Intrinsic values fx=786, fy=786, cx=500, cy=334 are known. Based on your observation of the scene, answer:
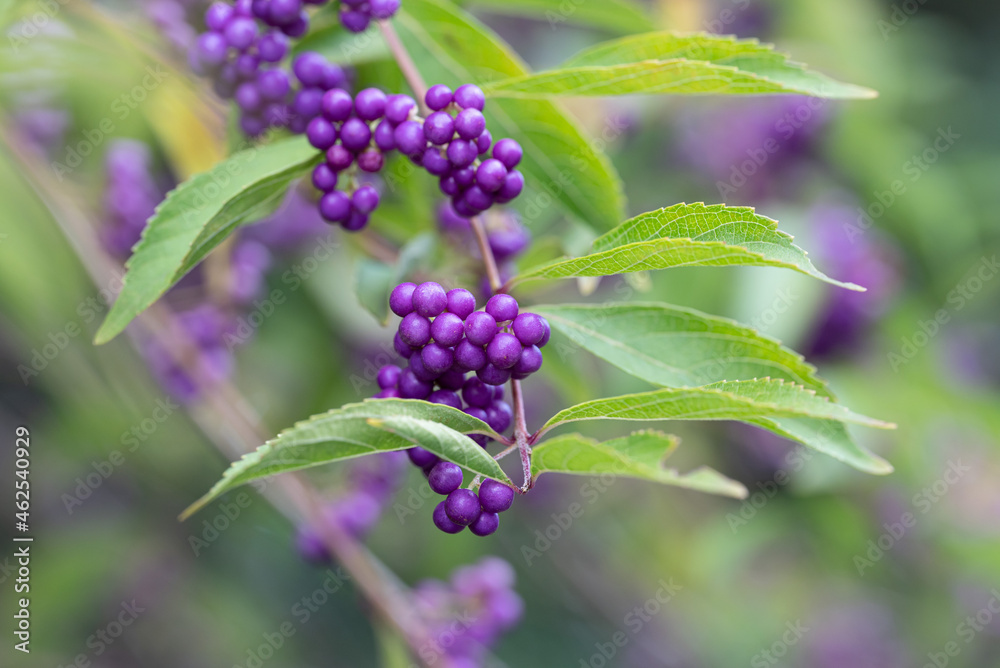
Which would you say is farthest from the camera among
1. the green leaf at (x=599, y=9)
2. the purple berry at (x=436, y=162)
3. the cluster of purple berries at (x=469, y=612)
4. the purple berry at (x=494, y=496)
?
the cluster of purple berries at (x=469, y=612)

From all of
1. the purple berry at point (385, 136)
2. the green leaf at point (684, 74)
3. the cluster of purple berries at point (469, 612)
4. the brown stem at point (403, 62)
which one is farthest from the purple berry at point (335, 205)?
the cluster of purple berries at point (469, 612)

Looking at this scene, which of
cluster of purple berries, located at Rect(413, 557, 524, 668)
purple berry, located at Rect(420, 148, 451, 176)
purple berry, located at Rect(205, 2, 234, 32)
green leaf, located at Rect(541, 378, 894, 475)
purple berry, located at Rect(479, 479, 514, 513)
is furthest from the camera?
cluster of purple berries, located at Rect(413, 557, 524, 668)

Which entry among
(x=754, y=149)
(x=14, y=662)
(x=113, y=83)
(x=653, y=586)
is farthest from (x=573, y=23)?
(x=14, y=662)

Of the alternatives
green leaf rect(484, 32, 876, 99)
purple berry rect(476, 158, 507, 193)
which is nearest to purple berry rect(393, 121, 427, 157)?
purple berry rect(476, 158, 507, 193)

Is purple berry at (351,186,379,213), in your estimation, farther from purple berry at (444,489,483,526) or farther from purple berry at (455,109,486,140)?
purple berry at (444,489,483,526)

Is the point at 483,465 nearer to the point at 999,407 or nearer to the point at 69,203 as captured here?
the point at 69,203

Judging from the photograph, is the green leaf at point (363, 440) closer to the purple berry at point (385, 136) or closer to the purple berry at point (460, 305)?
the purple berry at point (460, 305)

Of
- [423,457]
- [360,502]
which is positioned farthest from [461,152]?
[360,502]
